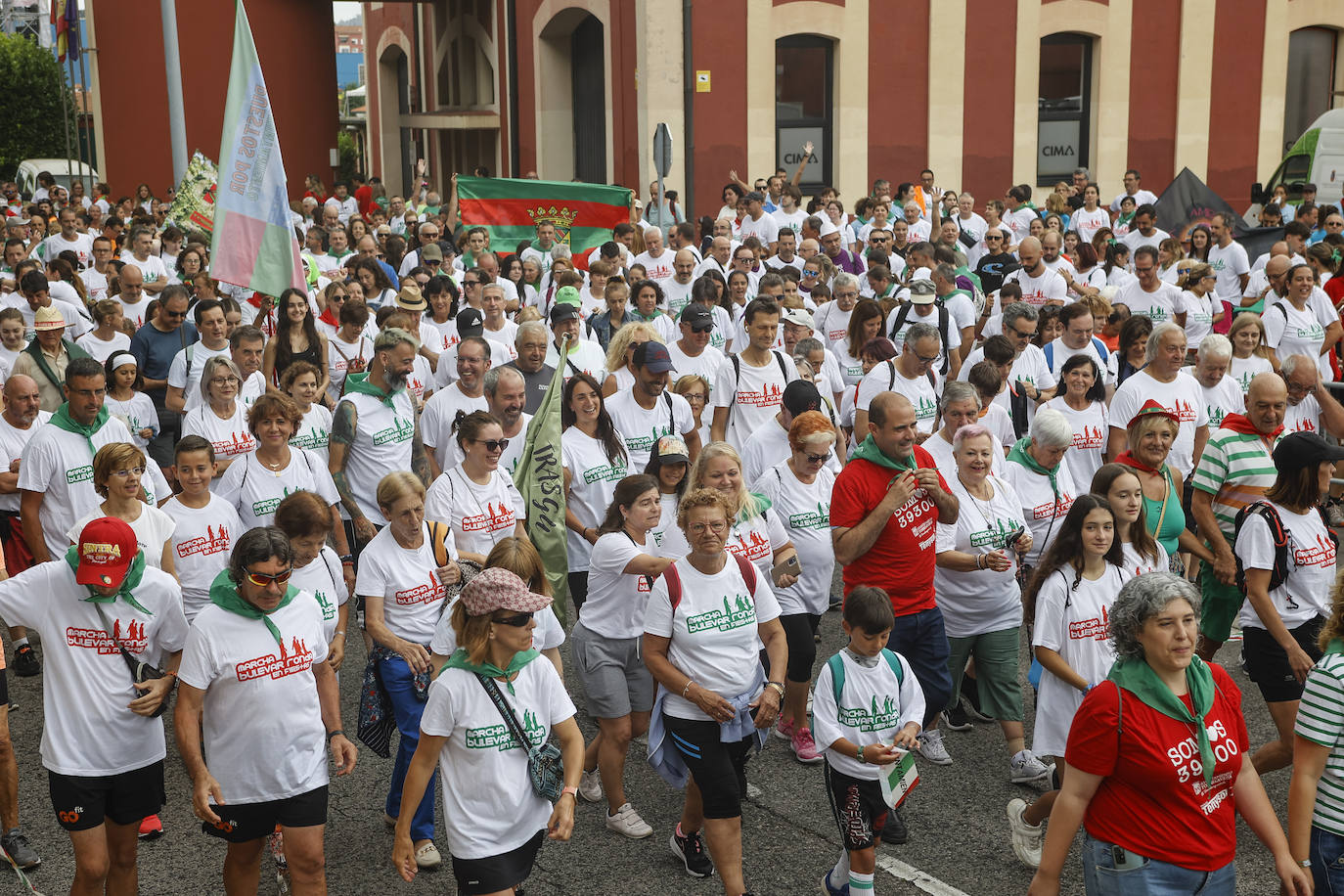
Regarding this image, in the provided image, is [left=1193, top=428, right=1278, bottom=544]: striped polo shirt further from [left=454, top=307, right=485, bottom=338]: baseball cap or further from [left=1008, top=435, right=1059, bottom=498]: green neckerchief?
[left=454, top=307, right=485, bottom=338]: baseball cap

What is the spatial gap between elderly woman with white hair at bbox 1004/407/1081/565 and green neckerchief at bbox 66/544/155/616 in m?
4.25

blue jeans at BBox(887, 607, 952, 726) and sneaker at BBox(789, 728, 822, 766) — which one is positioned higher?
blue jeans at BBox(887, 607, 952, 726)

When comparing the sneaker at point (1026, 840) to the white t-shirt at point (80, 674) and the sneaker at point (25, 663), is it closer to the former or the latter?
the white t-shirt at point (80, 674)

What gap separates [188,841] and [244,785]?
154cm

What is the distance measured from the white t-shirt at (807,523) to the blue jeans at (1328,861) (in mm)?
2824

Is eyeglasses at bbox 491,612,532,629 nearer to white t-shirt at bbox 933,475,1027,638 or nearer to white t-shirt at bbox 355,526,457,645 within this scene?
white t-shirt at bbox 355,526,457,645

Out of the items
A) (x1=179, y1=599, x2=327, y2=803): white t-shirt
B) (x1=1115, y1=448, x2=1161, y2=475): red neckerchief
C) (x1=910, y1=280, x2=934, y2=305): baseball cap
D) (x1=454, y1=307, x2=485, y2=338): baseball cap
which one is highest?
(x1=910, y1=280, x2=934, y2=305): baseball cap

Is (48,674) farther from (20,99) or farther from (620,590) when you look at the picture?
(20,99)

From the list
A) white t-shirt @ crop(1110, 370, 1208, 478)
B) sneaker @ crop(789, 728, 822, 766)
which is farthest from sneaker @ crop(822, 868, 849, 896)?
white t-shirt @ crop(1110, 370, 1208, 478)

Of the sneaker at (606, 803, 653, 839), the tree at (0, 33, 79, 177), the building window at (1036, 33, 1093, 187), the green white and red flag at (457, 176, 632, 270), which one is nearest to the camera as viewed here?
the sneaker at (606, 803, 653, 839)

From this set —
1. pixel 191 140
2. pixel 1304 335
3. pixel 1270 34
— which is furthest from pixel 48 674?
pixel 191 140

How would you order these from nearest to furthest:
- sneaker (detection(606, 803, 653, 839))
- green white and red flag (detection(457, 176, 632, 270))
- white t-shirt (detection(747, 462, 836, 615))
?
sneaker (detection(606, 803, 653, 839))
white t-shirt (detection(747, 462, 836, 615))
green white and red flag (detection(457, 176, 632, 270))

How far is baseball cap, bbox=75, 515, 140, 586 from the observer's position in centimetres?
492

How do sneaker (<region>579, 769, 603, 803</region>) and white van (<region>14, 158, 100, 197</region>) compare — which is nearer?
sneaker (<region>579, 769, 603, 803</region>)
